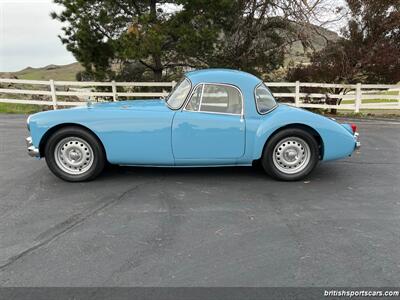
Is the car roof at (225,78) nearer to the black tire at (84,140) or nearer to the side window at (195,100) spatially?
the side window at (195,100)

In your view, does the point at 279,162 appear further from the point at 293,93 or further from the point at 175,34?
→ the point at 293,93

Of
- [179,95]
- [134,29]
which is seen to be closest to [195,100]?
[179,95]

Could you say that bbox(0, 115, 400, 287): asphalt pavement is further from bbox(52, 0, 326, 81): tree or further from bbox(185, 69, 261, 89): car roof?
bbox(52, 0, 326, 81): tree

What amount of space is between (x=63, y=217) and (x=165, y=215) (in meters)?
1.08

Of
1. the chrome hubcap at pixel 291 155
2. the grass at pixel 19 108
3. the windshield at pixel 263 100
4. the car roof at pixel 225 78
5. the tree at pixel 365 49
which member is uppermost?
the tree at pixel 365 49

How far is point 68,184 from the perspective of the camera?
4.95 m

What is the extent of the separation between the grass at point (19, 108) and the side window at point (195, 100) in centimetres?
993

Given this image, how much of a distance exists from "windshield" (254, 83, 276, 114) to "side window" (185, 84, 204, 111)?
0.78 metres

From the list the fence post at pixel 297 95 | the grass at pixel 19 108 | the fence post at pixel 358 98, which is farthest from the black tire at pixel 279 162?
the grass at pixel 19 108

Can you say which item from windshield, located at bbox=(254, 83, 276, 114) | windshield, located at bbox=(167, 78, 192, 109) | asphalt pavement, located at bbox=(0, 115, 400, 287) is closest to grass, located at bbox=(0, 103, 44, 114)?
asphalt pavement, located at bbox=(0, 115, 400, 287)

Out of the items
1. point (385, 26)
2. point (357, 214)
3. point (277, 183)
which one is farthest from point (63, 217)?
point (385, 26)

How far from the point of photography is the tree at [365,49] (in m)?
12.9

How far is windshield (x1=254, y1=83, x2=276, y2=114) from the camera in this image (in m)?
5.07
